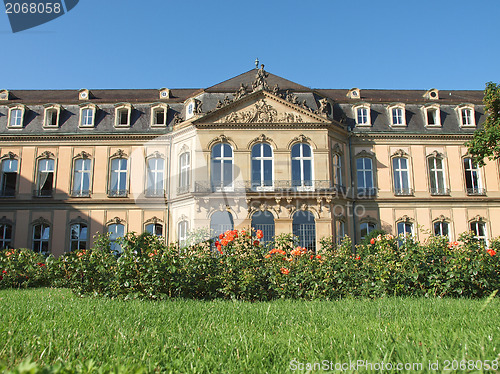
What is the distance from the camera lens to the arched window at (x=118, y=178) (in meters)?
25.8

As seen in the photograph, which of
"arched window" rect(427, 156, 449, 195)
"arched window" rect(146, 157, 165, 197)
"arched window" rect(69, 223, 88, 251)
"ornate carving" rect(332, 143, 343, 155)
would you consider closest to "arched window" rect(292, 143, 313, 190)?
"ornate carving" rect(332, 143, 343, 155)

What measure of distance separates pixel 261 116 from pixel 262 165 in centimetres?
302

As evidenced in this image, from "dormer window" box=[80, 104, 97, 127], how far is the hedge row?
20.6m

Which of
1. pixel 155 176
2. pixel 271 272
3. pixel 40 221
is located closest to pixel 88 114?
pixel 155 176

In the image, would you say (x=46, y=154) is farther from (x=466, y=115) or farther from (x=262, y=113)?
(x=466, y=115)

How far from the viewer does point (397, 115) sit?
27156 mm

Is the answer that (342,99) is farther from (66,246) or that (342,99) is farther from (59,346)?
(59,346)

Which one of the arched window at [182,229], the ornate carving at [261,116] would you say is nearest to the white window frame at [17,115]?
the arched window at [182,229]

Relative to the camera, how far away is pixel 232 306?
19.9ft

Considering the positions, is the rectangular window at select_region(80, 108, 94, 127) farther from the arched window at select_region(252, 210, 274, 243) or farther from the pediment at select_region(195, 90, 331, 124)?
the arched window at select_region(252, 210, 274, 243)

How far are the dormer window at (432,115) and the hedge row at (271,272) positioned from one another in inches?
829

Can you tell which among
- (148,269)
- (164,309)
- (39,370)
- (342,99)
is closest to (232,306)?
(164,309)

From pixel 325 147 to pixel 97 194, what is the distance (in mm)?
15119

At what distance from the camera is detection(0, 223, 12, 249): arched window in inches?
989
